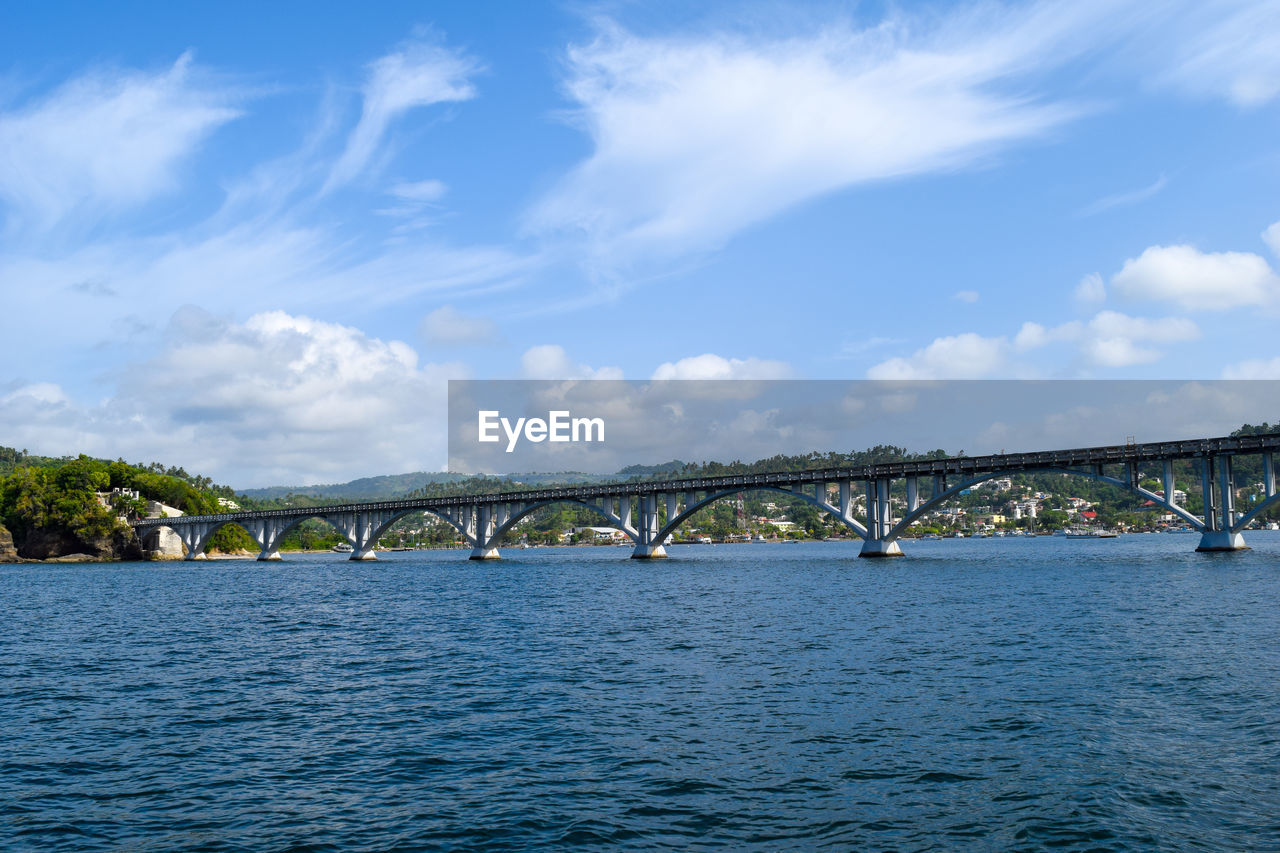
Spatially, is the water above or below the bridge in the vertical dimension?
below

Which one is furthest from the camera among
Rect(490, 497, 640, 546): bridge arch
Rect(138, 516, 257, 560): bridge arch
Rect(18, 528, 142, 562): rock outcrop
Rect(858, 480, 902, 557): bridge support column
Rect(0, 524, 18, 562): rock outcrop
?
Rect(138, 516, 257, 560): bridge arch

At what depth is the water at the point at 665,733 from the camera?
48.6 ft

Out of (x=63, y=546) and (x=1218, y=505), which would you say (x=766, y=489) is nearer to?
(x=1218, y=505)

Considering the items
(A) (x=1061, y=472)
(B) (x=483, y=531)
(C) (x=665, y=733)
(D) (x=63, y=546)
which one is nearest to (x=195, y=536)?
(D) (x=63, y=546)

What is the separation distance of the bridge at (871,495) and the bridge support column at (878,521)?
0.12m

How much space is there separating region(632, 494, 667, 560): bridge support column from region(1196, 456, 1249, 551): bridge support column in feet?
203

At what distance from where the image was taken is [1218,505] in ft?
287

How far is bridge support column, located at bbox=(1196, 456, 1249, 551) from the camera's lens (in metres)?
83.0

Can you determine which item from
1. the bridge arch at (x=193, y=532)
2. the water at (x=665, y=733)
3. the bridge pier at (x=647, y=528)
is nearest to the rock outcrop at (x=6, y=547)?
the bridge arch at (x=193, y=532)

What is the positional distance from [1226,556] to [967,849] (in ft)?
286

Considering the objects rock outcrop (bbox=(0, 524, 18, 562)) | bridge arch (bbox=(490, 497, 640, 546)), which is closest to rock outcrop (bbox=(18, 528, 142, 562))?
rock outcrop (bbox=(0, 524, 18, 562))

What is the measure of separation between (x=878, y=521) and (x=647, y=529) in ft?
104

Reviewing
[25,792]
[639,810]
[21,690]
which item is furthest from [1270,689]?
[21,690]

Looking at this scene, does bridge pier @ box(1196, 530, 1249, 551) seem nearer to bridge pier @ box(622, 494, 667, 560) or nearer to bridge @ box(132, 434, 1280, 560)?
bridge @ box(132, 434, 1280, 560)
